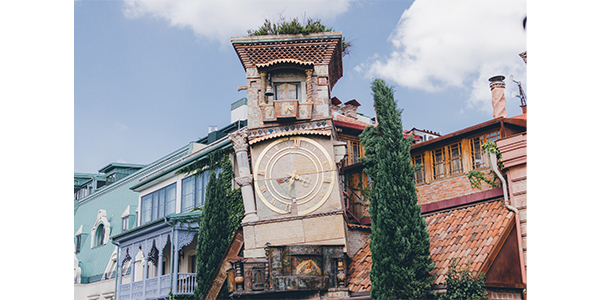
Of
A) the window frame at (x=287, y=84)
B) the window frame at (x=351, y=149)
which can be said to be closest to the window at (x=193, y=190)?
the window frame at (x=287, y=84)

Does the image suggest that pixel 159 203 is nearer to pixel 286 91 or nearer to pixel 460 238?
pixel 286 91

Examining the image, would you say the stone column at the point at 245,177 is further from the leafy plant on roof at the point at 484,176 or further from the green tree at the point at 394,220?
the leafy plant on roof at the point at 484,176

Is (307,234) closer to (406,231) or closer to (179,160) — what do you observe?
(406,231)

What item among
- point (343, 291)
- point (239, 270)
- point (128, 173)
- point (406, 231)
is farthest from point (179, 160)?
point (406, 231)

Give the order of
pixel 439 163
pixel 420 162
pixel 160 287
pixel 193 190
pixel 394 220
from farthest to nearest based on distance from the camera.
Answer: pixel 193 190 → pixel 160 287 → pixel 420 162 → pixel 439 163 → pixel 394 220

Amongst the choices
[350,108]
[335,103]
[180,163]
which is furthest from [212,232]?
Answer: [350,108]

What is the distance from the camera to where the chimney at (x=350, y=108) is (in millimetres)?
27675

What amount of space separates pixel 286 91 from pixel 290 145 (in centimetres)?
180

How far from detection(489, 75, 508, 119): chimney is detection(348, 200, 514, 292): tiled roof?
3.90 metres

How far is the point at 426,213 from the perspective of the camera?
17.4m

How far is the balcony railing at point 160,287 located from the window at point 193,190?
2528 millimetres

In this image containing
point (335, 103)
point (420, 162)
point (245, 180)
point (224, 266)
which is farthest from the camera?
point (335, 103)

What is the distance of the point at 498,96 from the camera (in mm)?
19031

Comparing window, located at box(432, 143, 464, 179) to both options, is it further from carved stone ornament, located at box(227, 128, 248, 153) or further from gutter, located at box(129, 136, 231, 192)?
gutter, located at box(129, 136, 231, 192)
